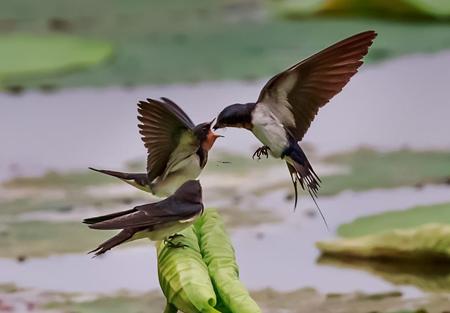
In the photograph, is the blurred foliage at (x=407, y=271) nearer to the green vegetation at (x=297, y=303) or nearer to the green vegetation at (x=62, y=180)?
the green vegetation at (x=297, y=303)

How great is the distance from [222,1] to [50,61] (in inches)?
30.9

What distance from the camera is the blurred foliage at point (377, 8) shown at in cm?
321

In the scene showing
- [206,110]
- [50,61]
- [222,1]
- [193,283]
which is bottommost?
[193,283]

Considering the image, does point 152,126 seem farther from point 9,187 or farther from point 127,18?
point 127,18

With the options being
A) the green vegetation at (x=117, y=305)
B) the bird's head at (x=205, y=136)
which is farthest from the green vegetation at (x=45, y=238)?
the bird's head at (x=205, y=136)

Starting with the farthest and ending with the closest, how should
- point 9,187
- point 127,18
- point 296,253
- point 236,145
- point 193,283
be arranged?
point 127,18 → point 236,145 → point 9,187 → point 296,253 → point 193,283

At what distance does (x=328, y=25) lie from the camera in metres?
3.24

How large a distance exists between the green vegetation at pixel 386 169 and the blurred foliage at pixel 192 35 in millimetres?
487

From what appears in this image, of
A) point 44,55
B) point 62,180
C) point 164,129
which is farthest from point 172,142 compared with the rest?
point 44,55

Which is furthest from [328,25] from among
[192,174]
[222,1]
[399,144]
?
[192,174]

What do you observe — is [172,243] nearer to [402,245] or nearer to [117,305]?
[117,305]

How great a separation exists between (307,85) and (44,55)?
200 centimetres

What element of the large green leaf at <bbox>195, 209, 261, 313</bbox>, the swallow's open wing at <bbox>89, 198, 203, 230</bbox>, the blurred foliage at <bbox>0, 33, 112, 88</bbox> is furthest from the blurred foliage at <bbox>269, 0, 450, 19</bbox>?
the swallow's open wing at <bbox>89, 198, 203, 230</bbox>

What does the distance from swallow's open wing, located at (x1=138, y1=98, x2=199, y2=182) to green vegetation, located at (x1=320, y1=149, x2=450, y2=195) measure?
97cm
